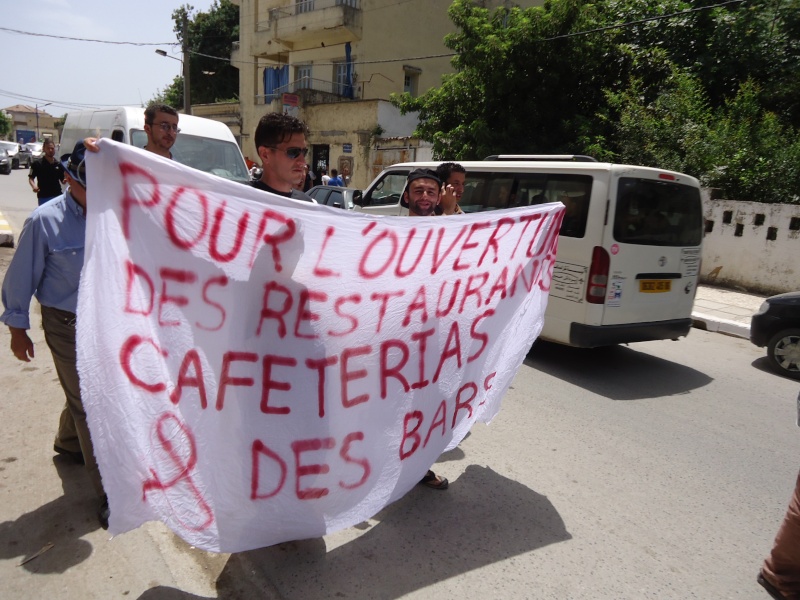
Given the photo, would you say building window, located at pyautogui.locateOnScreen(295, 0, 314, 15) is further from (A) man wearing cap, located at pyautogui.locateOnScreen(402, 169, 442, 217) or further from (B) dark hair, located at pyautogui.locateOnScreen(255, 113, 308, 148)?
(B) dark hair, located at pyautogui.locateOnScreen(255, 113, 308, 148)

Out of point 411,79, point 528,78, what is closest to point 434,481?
point 528,78

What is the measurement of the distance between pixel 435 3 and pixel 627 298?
79.4ft

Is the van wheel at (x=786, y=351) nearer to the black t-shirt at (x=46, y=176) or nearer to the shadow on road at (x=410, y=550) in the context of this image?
the shadow on road at (x=410, y=550)

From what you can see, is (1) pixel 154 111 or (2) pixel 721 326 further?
(2) pixel 721 326

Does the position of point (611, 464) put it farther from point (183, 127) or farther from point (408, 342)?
point (183, 127)

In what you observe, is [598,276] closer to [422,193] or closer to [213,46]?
[422,193]

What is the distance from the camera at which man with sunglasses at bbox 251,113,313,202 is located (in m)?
2.47

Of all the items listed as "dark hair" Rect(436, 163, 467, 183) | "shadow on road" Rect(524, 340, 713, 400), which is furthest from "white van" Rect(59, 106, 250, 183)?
"shadow on road" Rect(524, 340, 713, 400)

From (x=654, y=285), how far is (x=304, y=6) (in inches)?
990

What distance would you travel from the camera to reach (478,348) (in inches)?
126

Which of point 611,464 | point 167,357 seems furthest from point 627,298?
point 167,357

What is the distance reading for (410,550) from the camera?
109 inches

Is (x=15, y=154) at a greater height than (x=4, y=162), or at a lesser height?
greater

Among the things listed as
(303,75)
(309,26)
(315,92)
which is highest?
(309,26)
